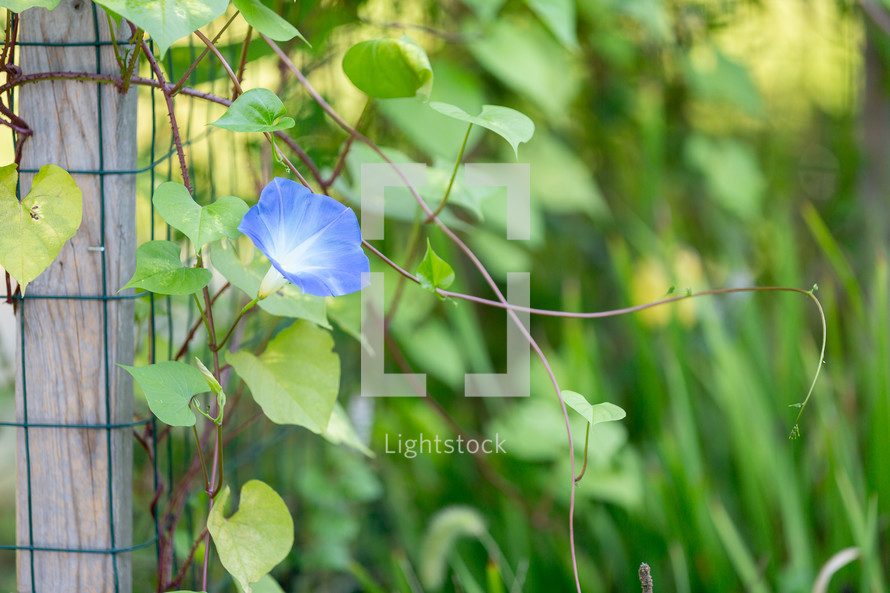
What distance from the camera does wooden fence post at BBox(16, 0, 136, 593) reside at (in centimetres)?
52

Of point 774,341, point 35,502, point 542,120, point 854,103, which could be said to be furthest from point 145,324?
point 854,103

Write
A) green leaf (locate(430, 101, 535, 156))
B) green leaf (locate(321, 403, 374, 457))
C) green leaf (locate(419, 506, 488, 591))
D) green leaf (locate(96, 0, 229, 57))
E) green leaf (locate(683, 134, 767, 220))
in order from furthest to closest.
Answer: green leaf (locate(683, 134, 767, 220)), green leaf (locate(419, 506, 488, 591)), green leaf (locate(321, 403, 374, 457)), green leaf (locate(430, 101, 535, 156)), green leaf (locate(96, 0, 229, 57))

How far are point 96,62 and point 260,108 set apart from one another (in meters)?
0.18

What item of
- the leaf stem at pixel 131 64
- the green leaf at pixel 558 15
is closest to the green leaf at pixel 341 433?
the leaf stem at pixel 131 64

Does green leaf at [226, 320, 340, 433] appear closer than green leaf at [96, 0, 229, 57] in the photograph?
No

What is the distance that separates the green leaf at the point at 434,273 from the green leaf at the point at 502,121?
0.31 feet

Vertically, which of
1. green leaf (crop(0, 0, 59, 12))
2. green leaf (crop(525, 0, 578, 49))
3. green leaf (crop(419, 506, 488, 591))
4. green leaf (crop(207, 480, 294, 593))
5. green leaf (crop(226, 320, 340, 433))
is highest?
green leaf (crop(525, 0, 578, 49))

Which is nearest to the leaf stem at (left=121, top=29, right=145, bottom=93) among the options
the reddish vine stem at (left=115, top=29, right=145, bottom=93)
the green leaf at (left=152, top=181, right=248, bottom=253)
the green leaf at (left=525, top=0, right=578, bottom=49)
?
the reddish vine stem at (left=115, top=29, right=145, bottom=93)

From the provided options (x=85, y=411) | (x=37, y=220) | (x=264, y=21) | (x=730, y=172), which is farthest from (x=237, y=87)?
(x=730, y=172)

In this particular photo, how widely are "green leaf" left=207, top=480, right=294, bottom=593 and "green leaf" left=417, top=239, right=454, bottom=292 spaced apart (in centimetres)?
18

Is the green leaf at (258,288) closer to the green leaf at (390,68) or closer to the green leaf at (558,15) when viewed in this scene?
the green leaf at (390,68)

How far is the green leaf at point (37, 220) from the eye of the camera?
45 cm

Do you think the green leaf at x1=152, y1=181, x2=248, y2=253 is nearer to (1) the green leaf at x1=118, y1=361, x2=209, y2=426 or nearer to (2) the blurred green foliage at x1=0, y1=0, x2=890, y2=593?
(1) the green leaf at x1=118, y1=361, x2=209, y2=426

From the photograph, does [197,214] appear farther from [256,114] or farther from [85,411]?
[85,411]
